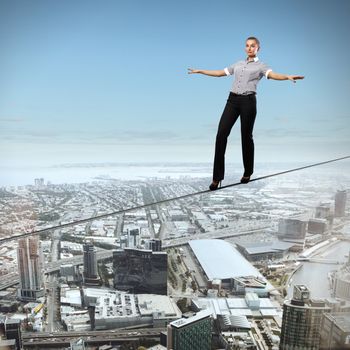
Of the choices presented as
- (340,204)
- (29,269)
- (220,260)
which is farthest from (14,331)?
(340,204)

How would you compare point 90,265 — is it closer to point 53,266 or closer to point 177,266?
point 53,266

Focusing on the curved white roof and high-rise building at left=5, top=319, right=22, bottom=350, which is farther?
the curved white roof

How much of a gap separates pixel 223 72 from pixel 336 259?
15.8 ft

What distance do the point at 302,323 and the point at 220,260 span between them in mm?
1853

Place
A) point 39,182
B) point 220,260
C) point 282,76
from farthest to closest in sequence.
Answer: point 220,260
point 39,182
point 282,76

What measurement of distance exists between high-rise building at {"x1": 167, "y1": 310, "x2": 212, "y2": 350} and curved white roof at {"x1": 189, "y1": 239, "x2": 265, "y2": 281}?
1.19 meters

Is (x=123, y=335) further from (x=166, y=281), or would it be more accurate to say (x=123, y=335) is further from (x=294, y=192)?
(x=294, y=192)

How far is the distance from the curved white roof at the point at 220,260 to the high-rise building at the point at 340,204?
193 centimetres

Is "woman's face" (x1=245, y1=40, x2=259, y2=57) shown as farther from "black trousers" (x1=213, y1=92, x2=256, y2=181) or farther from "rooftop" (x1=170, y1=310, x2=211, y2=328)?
"rooftop" (x1=170, y1=310, x2=211, y2=328)

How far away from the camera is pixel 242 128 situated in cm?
165

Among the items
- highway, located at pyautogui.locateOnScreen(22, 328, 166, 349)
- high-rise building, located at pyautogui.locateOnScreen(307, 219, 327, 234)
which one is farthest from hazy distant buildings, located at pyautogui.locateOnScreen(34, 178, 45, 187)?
high-rise building, located at pyautogui.locateOnScreen(307, 219, 327, 234)

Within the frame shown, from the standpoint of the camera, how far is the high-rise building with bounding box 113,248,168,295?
5387 millimetres

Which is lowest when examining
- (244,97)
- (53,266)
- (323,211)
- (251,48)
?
(53,266)

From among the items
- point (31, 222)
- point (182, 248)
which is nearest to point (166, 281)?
point (182, 248)
